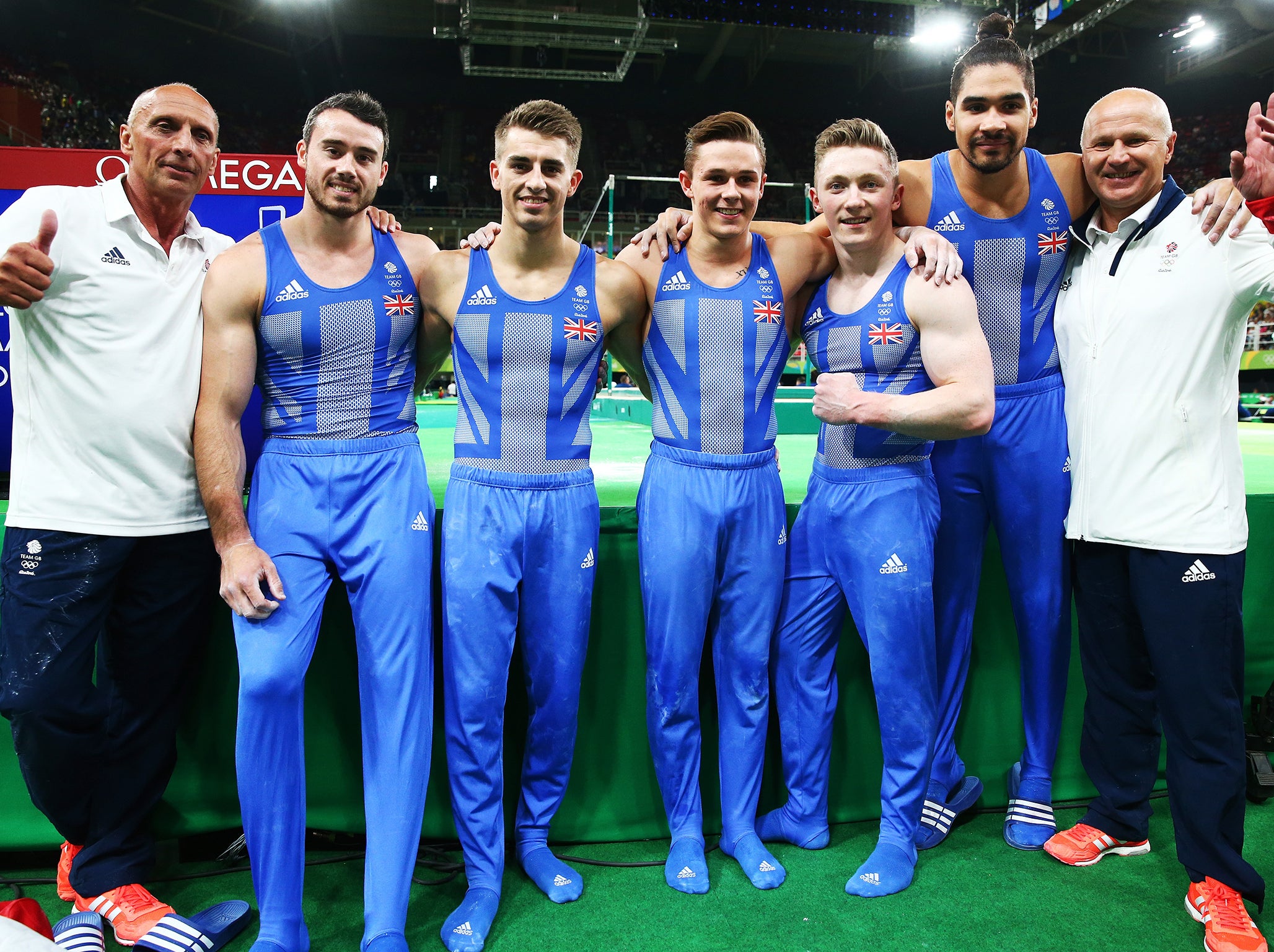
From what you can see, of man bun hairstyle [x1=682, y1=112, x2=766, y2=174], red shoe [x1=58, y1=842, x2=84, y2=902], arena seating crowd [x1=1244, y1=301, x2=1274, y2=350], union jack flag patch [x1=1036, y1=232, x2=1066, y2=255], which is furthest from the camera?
arena seating crowd [x1=1244, y1=301, x2=1274, y2=350]

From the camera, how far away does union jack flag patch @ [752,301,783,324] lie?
8.47ft

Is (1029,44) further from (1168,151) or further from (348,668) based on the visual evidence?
(348,668)

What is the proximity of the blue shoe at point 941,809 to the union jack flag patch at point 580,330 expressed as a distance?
1.83 m

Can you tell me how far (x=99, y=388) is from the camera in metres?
2.22

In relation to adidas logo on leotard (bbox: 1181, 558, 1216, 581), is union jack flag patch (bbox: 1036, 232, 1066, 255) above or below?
above

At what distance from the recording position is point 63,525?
7.12 feet

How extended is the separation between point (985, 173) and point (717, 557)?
5.15 feet

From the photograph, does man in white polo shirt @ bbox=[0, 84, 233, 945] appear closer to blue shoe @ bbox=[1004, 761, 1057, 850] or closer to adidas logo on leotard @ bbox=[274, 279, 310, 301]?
adidas logo on leotard @ bbox=[274, 279, 310, 301]

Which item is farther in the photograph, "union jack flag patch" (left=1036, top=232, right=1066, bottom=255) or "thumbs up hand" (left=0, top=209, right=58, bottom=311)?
"union jack flag patch" (left=1036, top=232, right=1066, bottom=255)

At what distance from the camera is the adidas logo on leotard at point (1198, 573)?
2.31 metres

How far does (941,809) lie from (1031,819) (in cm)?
31

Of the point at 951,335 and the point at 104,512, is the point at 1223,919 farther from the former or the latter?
the point at 104,512

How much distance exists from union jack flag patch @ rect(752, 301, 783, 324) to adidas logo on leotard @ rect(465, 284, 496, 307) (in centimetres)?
80

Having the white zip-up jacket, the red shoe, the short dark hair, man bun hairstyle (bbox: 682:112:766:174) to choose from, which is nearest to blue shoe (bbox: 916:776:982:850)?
the white zip-up jacket
